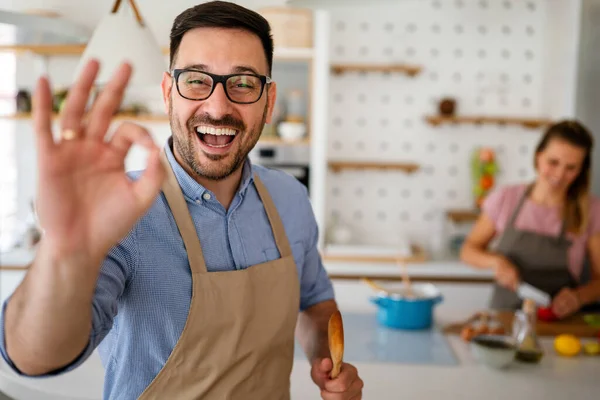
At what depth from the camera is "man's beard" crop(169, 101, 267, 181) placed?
1.07 metres

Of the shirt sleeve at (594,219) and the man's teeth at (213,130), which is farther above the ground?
the man's teeth at (213,130)

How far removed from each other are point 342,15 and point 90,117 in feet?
12.0

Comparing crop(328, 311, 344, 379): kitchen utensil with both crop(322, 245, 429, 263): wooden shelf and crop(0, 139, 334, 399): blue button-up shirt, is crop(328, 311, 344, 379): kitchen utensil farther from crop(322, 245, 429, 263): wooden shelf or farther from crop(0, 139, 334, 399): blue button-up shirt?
crop(322, 245, 429, 263): wooden shelf

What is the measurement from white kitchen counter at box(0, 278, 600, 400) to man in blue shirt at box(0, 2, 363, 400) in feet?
1.04

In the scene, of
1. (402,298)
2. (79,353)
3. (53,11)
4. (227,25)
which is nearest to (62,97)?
(53,11)

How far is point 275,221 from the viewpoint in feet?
4.40

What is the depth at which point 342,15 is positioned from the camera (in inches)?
162

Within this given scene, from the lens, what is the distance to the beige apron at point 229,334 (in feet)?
3.53

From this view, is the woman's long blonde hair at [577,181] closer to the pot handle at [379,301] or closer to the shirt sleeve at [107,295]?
the pot handle at [379,301]

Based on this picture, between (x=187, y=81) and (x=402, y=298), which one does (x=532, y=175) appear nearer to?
(x=402, y=298)

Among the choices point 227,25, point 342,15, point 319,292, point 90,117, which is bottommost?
point 319,292

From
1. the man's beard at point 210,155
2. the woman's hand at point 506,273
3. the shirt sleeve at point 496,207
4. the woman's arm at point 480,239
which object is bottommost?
the woman's hand at point 506,273

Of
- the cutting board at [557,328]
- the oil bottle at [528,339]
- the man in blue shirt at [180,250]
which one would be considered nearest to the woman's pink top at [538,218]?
the cutting board at [557,328]

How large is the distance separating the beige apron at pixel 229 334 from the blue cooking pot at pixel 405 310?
2.70 ft
